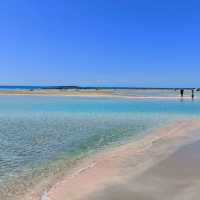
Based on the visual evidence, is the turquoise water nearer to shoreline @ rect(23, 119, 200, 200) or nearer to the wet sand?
shoreline @ rect(23, 119, 200, 200)

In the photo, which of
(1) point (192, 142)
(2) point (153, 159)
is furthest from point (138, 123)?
(2) point (153, 159)

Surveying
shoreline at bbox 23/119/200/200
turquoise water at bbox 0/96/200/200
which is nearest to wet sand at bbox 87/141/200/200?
shoreline at bbox 23/119/200/200

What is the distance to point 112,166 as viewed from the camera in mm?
11648

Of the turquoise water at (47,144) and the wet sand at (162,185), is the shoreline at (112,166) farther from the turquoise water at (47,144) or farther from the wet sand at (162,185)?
the turquoise water at (47,144)

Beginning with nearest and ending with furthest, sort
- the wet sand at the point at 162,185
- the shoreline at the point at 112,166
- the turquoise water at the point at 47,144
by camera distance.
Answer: the wet sand at the point at 162,185, the shoreline at the point at 112,166, the turquoise water at the point at 47,144

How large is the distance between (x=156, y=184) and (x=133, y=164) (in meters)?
2.68

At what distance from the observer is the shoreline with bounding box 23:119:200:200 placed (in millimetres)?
8852

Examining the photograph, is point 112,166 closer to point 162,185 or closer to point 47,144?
point 162,185

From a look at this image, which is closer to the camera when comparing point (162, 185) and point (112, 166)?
point (162, 185)

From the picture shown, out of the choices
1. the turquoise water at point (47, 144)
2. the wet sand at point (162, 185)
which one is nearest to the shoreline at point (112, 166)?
the wet sand at point (162, 185)

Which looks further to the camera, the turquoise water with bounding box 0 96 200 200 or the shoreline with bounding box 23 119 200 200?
the turquoise water with bounding box 0 96 200 200

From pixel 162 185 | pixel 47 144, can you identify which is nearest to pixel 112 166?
pixel 162 185

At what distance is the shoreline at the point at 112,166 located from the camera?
29.0 ft

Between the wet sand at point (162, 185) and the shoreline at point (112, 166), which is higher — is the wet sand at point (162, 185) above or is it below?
above
